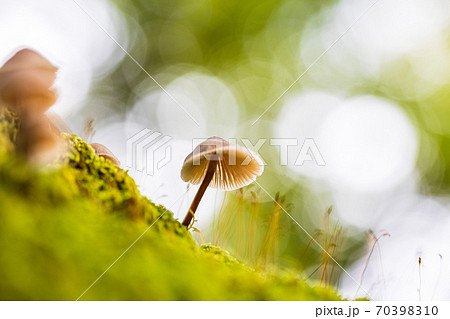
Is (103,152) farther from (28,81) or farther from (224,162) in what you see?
(224,162)

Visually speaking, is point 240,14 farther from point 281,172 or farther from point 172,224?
point 172,224

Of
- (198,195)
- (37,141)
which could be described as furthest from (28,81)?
(198,195)

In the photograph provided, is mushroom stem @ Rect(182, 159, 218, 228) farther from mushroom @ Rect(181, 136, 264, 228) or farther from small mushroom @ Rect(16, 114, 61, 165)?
small mushroom @ Rect(16, 114, 61, 165)

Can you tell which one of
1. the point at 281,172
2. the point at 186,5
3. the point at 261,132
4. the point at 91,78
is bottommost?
the point at 281,172

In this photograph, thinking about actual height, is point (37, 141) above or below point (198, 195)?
above

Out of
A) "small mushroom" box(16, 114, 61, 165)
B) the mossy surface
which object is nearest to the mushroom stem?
the mossy surface

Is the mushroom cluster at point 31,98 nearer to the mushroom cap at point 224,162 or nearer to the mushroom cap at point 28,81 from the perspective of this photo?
the mushroom cap at point 28,81
